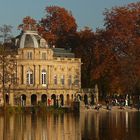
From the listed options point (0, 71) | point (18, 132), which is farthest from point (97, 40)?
point (18, 132)

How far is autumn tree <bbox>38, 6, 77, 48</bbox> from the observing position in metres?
96.5

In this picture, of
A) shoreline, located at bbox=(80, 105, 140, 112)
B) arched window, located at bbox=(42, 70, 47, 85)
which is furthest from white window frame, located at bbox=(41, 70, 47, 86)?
shoreline, located at bbox=(80, 105, 140, 112)

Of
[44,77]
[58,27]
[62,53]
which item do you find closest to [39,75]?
[44,77]

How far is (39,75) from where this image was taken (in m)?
82.9

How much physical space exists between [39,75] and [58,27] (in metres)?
17.9

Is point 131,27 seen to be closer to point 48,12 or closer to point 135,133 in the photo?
point 48,12

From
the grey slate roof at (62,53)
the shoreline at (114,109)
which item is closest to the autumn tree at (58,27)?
the grey slate roof at (62,53)

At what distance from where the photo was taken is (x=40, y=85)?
82.6 m

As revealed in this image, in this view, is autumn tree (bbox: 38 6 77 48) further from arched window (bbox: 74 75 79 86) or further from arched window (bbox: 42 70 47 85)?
arched window (bbox: 42 70 47 85)

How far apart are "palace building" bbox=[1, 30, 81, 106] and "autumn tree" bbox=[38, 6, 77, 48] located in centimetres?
1080

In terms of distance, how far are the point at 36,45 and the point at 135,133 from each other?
47733mm

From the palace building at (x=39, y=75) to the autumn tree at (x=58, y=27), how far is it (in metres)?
10.8

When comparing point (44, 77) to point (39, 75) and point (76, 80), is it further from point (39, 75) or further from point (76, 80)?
point (76, 80)

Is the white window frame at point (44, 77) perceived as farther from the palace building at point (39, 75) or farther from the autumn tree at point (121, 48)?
the autumn tree at point (121, 48)
